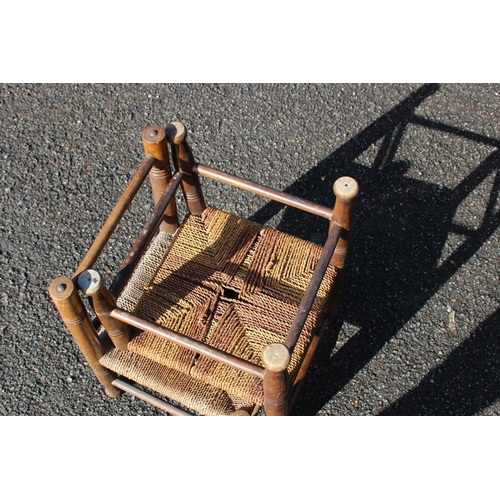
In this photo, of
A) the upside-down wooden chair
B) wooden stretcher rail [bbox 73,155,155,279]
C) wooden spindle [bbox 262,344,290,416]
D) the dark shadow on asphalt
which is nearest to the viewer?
wooden spindle [bbox 262,344,290,416]

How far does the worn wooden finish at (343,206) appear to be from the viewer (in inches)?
56.5

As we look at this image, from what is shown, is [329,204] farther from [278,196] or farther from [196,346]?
[196,346]

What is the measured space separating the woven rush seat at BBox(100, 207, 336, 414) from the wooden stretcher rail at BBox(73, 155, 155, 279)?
0.84 feet

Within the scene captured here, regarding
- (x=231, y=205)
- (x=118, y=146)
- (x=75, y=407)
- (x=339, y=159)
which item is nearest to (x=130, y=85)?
(x=118, y=146)

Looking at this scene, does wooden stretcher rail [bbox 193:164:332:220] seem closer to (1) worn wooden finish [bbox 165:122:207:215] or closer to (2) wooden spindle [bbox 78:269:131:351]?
(1) worn wooden finish [bbox 165:122:207:215]

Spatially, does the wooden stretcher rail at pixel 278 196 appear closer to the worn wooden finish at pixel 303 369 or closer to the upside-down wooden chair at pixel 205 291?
the upside-down wooden chair at pixel 205 291

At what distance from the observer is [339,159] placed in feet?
7.98

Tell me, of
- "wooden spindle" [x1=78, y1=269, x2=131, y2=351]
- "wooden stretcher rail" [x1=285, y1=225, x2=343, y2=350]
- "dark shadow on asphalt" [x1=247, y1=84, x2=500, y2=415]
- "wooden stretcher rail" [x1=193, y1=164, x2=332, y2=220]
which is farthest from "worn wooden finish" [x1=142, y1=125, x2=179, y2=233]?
"dark shadow on asphalt" [x1=247, y1=84, x2=500, y2=415]

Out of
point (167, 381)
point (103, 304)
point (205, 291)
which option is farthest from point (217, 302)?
point (103, 304)

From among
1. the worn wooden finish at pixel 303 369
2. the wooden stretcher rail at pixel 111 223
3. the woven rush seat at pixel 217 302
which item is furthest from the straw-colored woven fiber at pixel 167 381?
the wooden stretcher rail at pixel 111 223

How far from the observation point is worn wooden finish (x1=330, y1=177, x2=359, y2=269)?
4.71 feet

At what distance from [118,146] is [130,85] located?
1.16 feet

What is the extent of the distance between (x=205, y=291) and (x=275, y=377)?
0.42 metres

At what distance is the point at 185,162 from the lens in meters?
1.63
